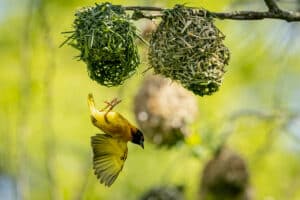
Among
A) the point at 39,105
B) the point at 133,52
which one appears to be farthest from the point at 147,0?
the point at 133,52

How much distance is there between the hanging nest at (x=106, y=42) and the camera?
4.18 metres

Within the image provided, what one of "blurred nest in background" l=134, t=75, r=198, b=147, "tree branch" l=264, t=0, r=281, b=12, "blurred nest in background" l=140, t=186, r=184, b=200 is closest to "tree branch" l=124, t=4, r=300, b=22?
"tree branch" l=264, t=0, r=281, b=12

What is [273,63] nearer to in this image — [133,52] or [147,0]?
[147,0]

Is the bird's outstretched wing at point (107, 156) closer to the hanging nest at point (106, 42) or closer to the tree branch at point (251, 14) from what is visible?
the hanging nest at point (106, 42)

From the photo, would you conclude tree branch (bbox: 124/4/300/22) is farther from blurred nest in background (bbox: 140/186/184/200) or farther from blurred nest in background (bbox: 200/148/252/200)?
blurred nest in background (bbox: 200/148/252/200)

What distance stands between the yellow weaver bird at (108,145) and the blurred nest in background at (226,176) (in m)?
3.08

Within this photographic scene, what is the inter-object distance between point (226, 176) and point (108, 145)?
317 centimetres

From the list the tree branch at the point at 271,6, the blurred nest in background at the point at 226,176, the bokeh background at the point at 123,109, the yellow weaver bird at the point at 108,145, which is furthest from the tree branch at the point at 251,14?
the bokeh background at the point at 123,109

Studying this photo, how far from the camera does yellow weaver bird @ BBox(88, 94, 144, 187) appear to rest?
168 inches

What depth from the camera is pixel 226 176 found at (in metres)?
7.38

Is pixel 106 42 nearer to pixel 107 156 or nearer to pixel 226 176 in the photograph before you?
pixel 107 156

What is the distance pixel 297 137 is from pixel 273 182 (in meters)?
2.43

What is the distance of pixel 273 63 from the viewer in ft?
27.1

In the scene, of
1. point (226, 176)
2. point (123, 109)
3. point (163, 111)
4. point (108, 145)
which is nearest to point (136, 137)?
point (108, 145)
